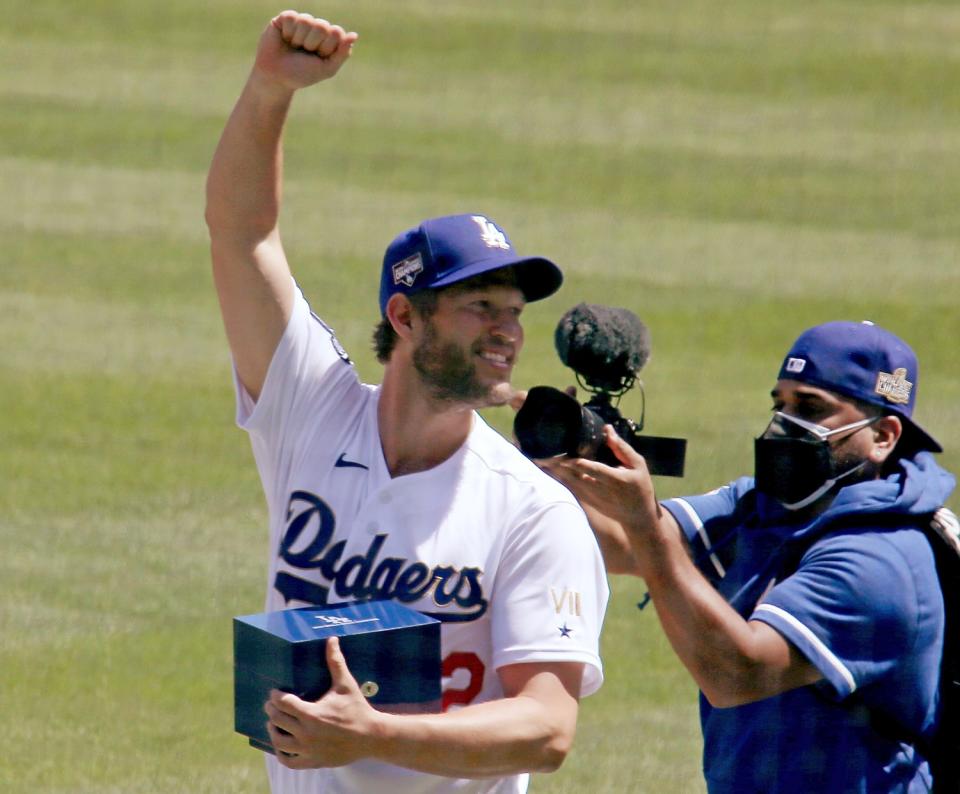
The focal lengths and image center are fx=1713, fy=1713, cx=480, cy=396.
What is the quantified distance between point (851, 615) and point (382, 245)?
8410 millimetres

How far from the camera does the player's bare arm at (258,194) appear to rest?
3.56 metres

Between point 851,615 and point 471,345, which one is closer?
point 471,345

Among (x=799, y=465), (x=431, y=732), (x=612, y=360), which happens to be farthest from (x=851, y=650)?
(x=431, y=732)

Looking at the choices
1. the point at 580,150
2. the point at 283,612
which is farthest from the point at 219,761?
the point at 580,150

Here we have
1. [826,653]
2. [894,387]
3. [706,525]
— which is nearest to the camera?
[826,653]

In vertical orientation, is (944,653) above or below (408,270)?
below

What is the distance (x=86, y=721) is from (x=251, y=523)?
190 cm

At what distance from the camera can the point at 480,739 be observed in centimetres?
304

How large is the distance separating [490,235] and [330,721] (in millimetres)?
1138

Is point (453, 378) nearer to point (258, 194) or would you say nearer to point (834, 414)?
point (258, 194)

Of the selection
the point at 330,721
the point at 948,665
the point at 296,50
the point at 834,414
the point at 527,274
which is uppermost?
the point at 296,50

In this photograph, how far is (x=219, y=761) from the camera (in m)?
5.93

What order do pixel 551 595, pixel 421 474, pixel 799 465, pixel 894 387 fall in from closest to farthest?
pixel 551 595, pixel 421 474, pixel 799 465, pixel 894 387

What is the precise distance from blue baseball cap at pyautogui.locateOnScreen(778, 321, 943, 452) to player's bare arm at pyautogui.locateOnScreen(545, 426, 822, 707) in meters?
0.72
